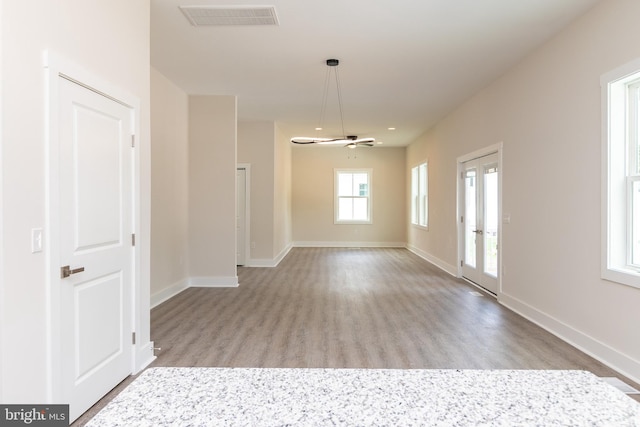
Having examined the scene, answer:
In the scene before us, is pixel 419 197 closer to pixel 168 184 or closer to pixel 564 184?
pixel 564 184

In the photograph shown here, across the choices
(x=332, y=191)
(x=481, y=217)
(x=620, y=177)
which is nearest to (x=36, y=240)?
(x=620, y=177)

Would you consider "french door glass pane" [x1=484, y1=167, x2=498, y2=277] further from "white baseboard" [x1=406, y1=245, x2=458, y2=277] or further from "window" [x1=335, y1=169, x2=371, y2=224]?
"window" [x1=335, y1=169, x2=371, y2=224]

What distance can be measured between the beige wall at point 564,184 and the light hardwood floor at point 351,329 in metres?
0.30

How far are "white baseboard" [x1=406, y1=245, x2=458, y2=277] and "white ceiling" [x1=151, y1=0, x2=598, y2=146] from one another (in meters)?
2.93

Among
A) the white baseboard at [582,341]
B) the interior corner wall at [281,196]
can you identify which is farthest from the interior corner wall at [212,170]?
the white baseboard at [582,341]

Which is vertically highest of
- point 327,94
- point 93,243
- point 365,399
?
point 327,94

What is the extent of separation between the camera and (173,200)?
567 centimetres

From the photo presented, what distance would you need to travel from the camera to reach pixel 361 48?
436cm

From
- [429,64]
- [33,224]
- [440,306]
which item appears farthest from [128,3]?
[440,306]

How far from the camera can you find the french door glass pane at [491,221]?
5650 millimetres

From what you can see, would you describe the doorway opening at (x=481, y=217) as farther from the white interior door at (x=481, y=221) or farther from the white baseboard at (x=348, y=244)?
the white baseboard at (x=348, y=244)

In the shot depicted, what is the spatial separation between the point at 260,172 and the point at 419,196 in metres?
4.37

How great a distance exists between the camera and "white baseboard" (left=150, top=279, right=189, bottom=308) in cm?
507

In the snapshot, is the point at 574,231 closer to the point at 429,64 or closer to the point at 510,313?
the point at 510,313
